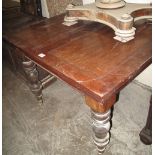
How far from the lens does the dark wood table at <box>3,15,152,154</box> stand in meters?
0.66

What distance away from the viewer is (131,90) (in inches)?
56.1

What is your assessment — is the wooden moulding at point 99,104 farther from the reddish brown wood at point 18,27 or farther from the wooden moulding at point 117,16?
the reddish brown wood at point 18,27

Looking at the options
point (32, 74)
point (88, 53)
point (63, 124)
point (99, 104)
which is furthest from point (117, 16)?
point (63, 124)

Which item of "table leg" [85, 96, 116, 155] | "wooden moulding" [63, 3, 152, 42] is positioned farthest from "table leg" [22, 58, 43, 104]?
"table leg" [85, 96, 116, 155]

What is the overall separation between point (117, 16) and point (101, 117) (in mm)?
440

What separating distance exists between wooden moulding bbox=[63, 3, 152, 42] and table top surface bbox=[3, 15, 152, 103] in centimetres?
3

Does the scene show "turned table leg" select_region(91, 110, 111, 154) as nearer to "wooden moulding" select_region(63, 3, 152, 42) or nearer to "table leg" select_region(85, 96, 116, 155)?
"table leg" select_region(85, 96, 116, 155)

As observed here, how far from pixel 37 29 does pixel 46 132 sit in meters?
0.61

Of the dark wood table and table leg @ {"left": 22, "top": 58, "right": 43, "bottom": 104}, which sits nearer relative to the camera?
the dark wood table

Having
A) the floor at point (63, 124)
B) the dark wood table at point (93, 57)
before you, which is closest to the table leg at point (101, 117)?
the dark wood table at point (93, 57)

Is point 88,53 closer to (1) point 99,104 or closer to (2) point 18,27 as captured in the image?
(1) point 99,104

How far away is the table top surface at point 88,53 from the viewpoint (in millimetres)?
657

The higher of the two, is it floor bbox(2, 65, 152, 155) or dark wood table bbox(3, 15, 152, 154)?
dark wood table bbox(3, 15, 152, 154)

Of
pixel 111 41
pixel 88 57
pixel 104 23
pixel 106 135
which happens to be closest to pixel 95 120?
pixel 106 135
